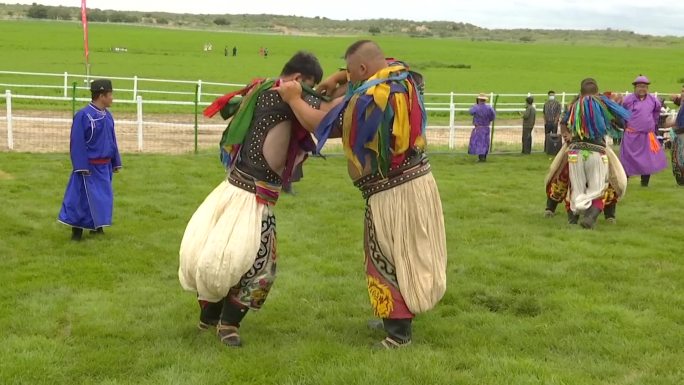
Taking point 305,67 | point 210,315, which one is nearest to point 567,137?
point 305,67

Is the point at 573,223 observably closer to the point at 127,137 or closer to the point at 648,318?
the point at 648,318

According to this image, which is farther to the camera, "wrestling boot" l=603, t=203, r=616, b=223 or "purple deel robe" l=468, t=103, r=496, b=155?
"purple deel robe" l=468, t=103, r=496, b=155

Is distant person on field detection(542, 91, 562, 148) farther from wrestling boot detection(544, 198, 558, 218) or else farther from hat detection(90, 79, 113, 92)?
hat detection(90, 79, 113, 92)

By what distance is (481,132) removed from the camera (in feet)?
54.0

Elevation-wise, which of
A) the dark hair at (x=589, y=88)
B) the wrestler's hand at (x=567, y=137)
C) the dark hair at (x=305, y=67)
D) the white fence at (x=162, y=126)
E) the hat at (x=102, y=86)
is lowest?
the white fence at (x=162, y=126)

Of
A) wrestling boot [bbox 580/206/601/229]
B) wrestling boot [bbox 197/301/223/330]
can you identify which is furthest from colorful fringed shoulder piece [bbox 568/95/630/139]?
wrestling boot [bbox 197/301/223/330]

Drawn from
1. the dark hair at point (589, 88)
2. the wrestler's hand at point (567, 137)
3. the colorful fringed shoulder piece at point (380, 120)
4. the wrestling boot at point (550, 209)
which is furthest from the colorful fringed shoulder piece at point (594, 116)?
the colorful fringed shoulder piece at point (380, 120)

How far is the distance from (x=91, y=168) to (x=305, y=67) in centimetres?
371

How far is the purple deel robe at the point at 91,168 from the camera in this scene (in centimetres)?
746

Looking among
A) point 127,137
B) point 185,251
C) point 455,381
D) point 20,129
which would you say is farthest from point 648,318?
point 20,129

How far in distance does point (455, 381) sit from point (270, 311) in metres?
1.80

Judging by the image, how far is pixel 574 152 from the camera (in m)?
8.65

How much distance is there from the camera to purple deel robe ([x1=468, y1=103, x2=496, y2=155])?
53.9ft

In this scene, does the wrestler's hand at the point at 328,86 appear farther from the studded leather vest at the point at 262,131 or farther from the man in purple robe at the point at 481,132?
the man in purple robe at the point at 481,132
